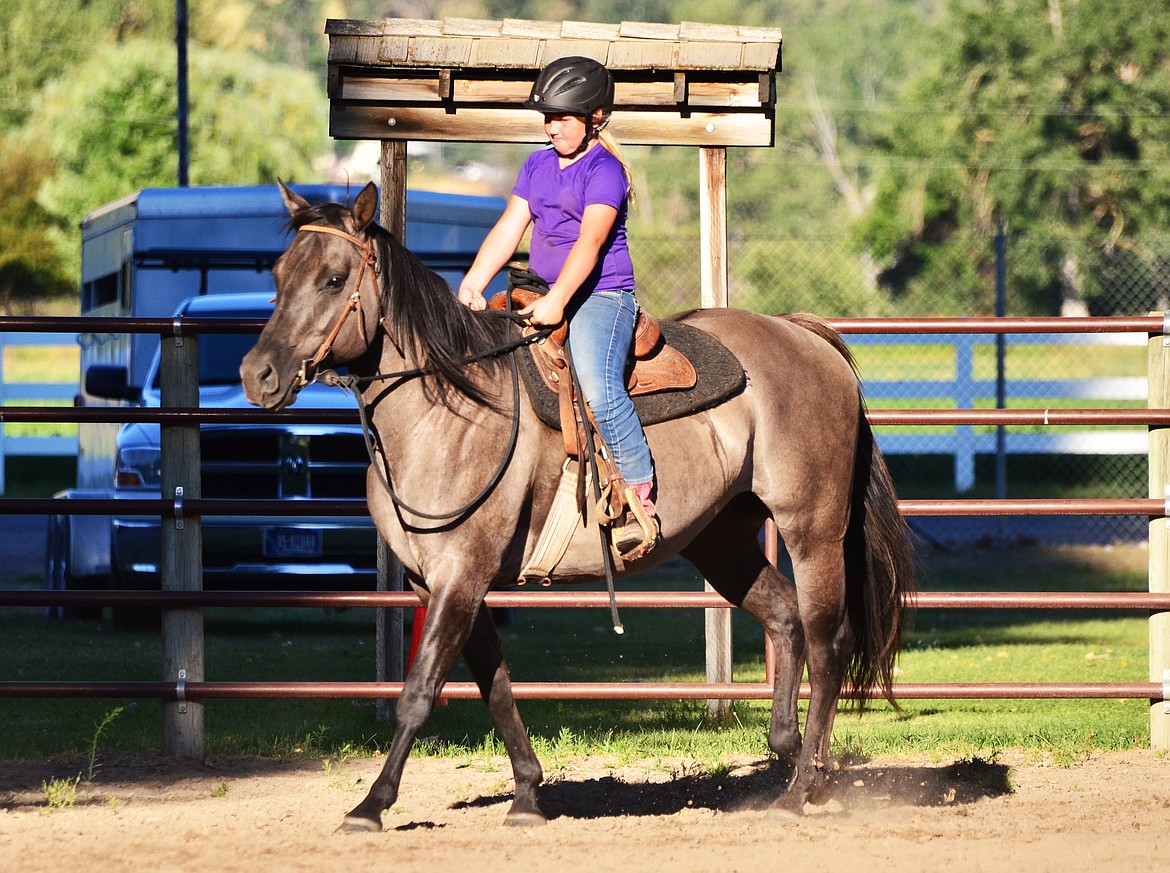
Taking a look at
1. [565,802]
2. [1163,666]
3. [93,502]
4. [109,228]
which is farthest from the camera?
[109,228]

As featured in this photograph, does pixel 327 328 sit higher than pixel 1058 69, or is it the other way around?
pixel 1058 69

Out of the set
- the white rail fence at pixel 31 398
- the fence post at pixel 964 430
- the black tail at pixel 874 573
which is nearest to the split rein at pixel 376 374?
the black tail at pixel 874 573

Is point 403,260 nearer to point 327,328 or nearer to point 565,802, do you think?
point 327,328

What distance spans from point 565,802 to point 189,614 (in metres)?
1.94

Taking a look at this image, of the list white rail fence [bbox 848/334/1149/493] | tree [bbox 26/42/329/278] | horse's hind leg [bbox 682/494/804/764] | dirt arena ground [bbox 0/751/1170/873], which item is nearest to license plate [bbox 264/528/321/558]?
dirt arena ground [bbox 0/751/1170/873]

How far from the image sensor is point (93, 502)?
6.29 metres

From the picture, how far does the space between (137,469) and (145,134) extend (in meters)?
28.3

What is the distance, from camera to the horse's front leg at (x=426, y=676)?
4.91 m

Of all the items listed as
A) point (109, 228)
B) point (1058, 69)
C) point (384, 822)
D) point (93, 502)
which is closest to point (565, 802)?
point (384, 822)

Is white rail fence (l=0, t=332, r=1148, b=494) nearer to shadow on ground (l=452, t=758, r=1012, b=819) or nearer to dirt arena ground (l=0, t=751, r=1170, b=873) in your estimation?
shadow on ground (l=452, t=758, r=1012, b=819)

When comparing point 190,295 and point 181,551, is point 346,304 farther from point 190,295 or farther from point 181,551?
point 190,295

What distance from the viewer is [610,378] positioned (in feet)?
16.9

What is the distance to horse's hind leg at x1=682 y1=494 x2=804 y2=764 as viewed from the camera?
5941 mm

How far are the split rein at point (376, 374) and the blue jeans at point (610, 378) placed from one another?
0.16 meters
